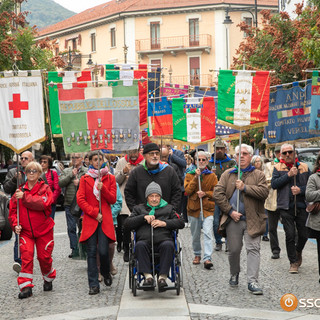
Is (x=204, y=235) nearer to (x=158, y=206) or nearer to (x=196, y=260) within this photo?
(x=196, y=260)

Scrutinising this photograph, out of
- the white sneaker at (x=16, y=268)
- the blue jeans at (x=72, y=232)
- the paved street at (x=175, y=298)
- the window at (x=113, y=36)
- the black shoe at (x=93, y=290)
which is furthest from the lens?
the window at (x=113, y=36)

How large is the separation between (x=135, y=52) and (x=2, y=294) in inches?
2164

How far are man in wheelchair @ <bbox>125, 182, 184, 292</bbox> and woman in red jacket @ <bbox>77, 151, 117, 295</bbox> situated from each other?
0.61 meters

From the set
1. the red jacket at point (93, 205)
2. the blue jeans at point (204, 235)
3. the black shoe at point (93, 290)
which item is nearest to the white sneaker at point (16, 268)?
the red jacket at point (93, 205)

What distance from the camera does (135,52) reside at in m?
63.2

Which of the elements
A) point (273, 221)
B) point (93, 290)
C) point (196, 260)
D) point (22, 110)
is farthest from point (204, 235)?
point (22, 110)

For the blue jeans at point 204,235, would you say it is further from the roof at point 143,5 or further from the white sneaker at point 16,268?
the roof at point 143,5

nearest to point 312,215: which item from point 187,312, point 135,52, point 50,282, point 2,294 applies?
point 187,312

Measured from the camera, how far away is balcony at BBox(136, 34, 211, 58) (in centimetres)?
6247

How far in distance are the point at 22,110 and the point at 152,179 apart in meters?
1.92

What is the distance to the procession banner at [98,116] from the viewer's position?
31.7 feet

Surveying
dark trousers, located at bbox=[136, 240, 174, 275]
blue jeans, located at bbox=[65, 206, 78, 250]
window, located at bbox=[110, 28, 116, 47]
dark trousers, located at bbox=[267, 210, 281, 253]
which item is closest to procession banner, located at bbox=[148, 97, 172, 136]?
blue jeans, located at bbox=[65, 206, 78, 250]

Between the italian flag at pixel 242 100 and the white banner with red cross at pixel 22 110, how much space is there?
254cm

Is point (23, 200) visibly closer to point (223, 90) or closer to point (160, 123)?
point (223, 90)
